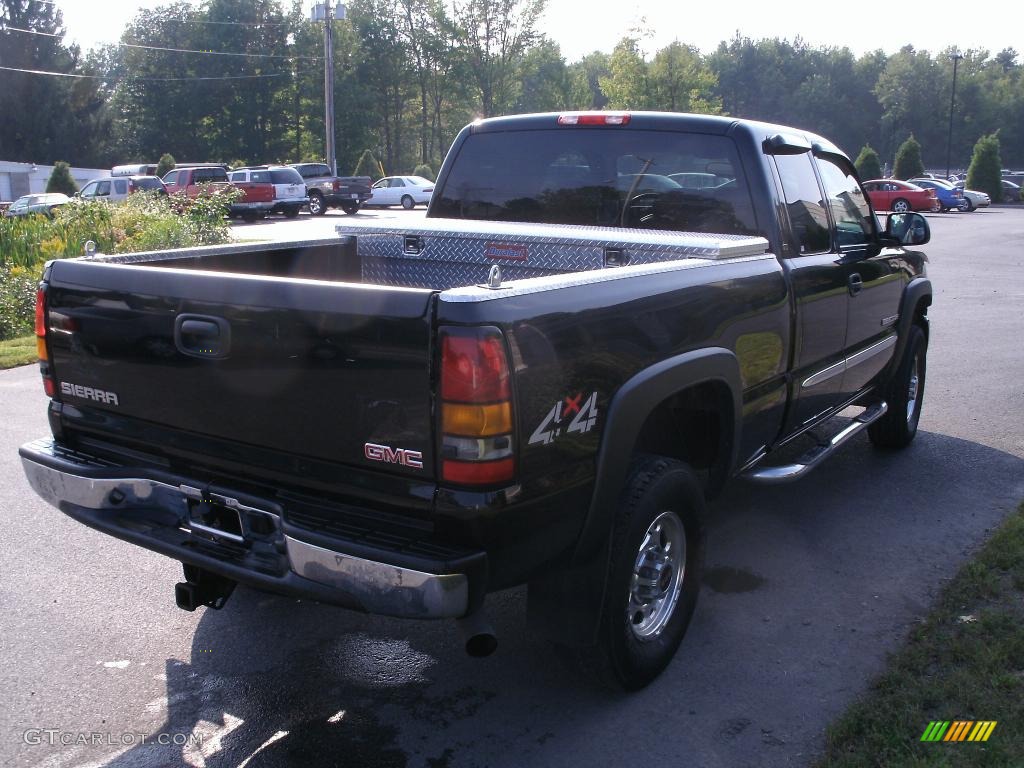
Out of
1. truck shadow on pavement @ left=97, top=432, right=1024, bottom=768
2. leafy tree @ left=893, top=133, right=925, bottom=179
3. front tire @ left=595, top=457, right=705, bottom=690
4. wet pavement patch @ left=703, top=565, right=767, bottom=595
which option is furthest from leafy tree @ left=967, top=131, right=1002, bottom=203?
front tire @ left=595, top=457, right=705, bottom=690

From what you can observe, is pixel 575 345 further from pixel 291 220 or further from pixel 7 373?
pixel 291 220

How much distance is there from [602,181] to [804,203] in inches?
39.8

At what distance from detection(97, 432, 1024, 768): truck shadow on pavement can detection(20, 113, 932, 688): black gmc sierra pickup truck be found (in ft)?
0.92

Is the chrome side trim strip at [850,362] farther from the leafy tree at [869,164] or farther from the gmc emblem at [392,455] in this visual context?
the leafy tree at [869,164]

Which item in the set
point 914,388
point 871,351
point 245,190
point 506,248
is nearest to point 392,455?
point 506,248

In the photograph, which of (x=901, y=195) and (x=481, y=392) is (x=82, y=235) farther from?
(x=901, y=195)

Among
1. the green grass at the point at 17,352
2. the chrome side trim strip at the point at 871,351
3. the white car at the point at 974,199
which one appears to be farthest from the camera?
the white car at the point at 974,199

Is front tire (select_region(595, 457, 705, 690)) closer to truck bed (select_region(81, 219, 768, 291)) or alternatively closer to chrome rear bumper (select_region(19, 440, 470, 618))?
chrome rear bumper (select_region(19, 440, 470, 618))

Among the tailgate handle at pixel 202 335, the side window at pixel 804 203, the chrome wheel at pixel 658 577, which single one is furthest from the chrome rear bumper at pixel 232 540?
the side window at pixel 804 203

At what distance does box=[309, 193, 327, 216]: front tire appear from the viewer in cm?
3728

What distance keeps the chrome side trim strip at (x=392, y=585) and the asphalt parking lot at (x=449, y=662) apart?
73cm

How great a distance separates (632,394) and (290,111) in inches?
2683

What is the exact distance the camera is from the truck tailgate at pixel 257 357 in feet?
9.16

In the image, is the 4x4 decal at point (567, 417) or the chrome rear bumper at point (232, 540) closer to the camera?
the chrome rear bumper at point (232, 540)
